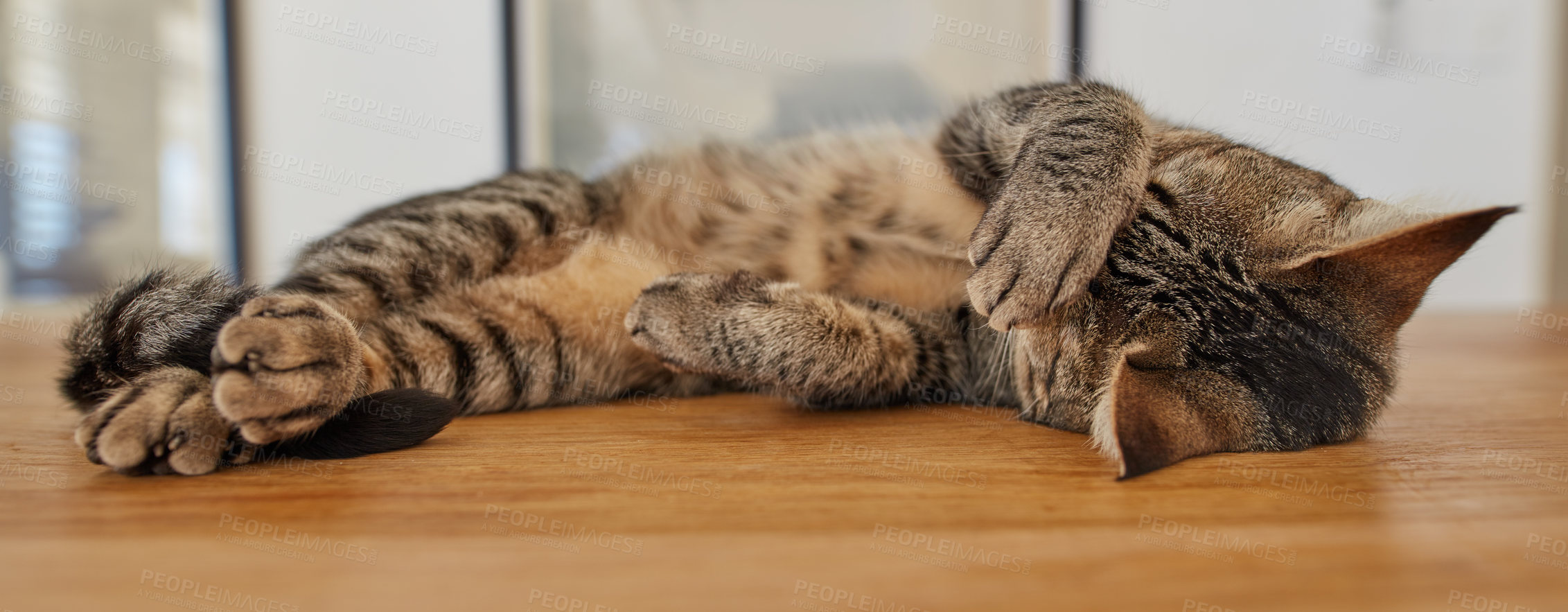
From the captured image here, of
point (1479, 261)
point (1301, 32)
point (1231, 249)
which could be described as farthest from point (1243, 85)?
point (1231, 249)

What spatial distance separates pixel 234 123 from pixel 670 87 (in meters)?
1.89

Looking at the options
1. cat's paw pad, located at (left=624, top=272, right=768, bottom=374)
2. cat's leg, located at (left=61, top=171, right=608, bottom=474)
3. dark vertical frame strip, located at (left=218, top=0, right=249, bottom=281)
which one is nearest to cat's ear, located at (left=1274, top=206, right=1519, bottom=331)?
cat's paw pad, located at (left=624, top=272, right=768, bottom=374)

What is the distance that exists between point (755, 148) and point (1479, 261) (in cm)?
365

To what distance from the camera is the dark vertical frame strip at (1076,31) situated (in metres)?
3.29

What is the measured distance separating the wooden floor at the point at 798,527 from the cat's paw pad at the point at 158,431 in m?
0.02

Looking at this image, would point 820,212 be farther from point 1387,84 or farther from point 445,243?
point 1387,84

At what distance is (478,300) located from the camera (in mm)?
1200

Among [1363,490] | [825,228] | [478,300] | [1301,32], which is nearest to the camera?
[1363,490]

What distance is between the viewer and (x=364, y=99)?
3.22 meters

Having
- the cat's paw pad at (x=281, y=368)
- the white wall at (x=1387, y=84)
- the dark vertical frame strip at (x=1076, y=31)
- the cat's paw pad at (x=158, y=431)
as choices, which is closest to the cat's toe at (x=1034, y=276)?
the cat's paw pad at (x=281, y=368)

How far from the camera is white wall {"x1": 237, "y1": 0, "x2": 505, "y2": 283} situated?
322cm

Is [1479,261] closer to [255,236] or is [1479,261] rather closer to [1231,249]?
[1231,249]

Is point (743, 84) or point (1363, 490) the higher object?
point (743, 84)

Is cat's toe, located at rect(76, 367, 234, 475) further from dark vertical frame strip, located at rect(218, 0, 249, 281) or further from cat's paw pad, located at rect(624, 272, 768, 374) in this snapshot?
dark vertical frame strip, located at rect(218, 0, 249, 281)
